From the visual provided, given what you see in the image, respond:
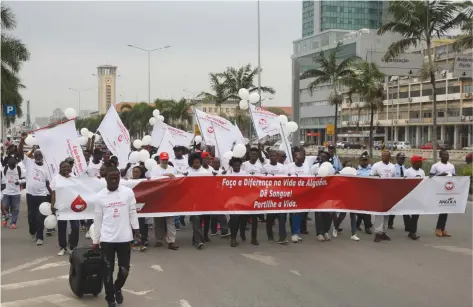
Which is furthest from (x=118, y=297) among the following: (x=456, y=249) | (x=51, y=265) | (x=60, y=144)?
(x=456, y=249)

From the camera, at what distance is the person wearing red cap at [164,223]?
988 centimetres

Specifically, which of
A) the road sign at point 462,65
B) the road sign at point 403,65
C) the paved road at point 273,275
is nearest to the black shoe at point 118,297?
the paved road at point 273,275

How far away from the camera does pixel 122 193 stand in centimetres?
634

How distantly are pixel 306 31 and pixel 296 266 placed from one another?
451 ft

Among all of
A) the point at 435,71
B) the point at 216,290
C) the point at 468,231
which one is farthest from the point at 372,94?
the point at 216,290

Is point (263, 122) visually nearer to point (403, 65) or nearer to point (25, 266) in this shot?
point (25, 266)

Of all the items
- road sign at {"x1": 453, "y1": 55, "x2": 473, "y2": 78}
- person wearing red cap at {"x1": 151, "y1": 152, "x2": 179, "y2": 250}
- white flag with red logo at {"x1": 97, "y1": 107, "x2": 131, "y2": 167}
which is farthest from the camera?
road sign at {"x1": 453, "y1": 55, "x2": 473, "y2": 78}

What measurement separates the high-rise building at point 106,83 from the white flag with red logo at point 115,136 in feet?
413

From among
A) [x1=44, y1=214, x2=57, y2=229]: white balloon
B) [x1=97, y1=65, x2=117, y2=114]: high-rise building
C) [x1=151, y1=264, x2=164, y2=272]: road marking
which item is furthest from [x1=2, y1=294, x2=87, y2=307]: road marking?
[x1=97, y1=65, x2=117, y2=114]: high-rise building

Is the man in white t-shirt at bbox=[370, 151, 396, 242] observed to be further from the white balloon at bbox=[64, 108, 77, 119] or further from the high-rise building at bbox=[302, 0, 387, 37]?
the high-rise building at bbox=[302, 0, 387, 37]

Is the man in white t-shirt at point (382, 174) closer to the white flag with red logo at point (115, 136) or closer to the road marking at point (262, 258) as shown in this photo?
the road marking at point (262, 258)

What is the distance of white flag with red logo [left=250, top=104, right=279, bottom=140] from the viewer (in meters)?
13.0

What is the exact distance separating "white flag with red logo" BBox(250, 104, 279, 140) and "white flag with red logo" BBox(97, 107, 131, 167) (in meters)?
3.25

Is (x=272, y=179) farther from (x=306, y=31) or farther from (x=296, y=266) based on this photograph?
(x=306, y=31)
